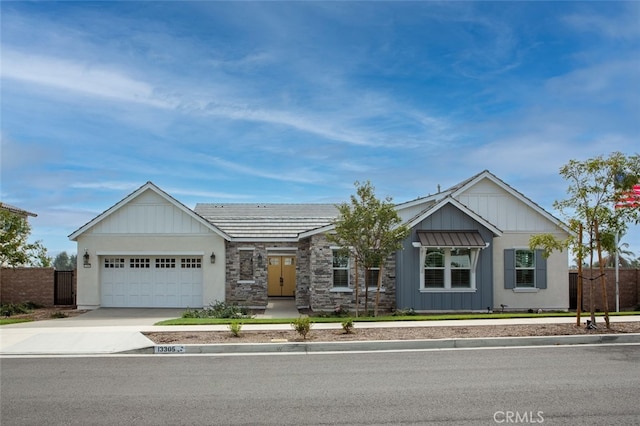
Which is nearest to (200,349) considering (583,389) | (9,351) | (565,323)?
(9,351)

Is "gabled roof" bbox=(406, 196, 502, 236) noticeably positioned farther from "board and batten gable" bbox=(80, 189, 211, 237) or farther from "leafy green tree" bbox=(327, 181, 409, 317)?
"board and batten gable" bbox=(80, 189, 211, 237)

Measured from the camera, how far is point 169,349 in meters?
12.8

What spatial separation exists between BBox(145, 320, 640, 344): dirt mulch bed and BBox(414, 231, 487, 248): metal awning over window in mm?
5799

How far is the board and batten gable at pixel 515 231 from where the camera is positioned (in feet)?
75.9

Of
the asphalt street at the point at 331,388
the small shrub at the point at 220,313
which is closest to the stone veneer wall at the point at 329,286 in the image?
the small shrub at the point at 220,313

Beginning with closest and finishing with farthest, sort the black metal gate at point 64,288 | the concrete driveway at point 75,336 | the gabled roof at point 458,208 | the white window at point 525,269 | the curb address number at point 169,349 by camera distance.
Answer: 1. the curb address number at point 169,349
2. the concrete driveway at point 75,336
3. the gabled roof at point 458,208
4. the white window at point 525,269
5. the black metal gate at point 64,288

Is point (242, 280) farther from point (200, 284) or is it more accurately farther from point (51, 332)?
point (51, 332)

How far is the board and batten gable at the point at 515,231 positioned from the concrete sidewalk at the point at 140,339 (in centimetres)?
510

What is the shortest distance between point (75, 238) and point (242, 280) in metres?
7.24

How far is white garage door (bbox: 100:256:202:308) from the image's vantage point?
24156 mm

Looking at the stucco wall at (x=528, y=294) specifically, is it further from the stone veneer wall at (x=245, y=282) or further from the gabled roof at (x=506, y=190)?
the stone veneer wall at (x=245, y=282)

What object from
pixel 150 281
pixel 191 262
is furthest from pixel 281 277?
pixel 150 281

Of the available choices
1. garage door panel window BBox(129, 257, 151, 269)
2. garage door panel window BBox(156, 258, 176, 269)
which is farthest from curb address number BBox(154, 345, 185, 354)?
garage door panel window BBox(129, 257, 151, 269)

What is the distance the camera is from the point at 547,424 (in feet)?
23.4
